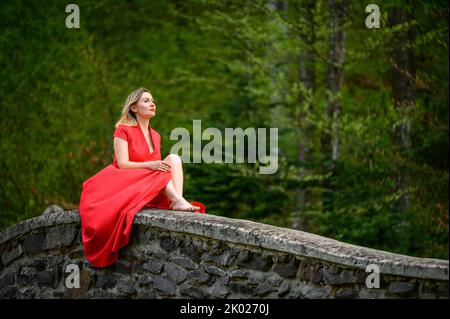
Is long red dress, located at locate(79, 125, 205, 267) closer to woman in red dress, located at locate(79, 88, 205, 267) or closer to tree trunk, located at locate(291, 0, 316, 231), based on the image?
woman in red dress, located at locate(79, 88, 205, 267)

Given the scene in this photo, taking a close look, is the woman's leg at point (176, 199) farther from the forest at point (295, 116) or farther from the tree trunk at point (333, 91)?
the tree trunk at point (333, 91)

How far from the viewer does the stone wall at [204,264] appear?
14.3 ft

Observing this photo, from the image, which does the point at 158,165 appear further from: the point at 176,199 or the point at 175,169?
the point at 176,199

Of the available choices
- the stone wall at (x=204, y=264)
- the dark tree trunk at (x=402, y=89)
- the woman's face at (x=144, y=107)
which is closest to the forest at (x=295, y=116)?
the dark tree trunk at (x=402, y=89)

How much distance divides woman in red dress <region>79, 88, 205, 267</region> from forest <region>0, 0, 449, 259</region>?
398 centimetres

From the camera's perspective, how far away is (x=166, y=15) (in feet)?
56.1

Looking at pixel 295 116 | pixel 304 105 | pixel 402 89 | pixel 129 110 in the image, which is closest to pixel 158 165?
pixel 129 110

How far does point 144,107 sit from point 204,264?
4.23 feet

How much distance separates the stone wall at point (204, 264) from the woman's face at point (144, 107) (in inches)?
29.1

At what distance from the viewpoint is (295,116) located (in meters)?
11.3

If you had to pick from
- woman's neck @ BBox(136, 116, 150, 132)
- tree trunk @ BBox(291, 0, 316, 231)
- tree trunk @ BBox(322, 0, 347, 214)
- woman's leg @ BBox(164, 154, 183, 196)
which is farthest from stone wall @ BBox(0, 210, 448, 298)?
tree trunk @ BBox(322, 0, 347, 214)

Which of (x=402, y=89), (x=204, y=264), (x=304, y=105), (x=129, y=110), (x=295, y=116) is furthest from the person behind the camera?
(x=295, y=116)

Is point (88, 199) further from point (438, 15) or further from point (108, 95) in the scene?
point (108, 95)

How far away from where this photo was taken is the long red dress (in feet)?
18.4
